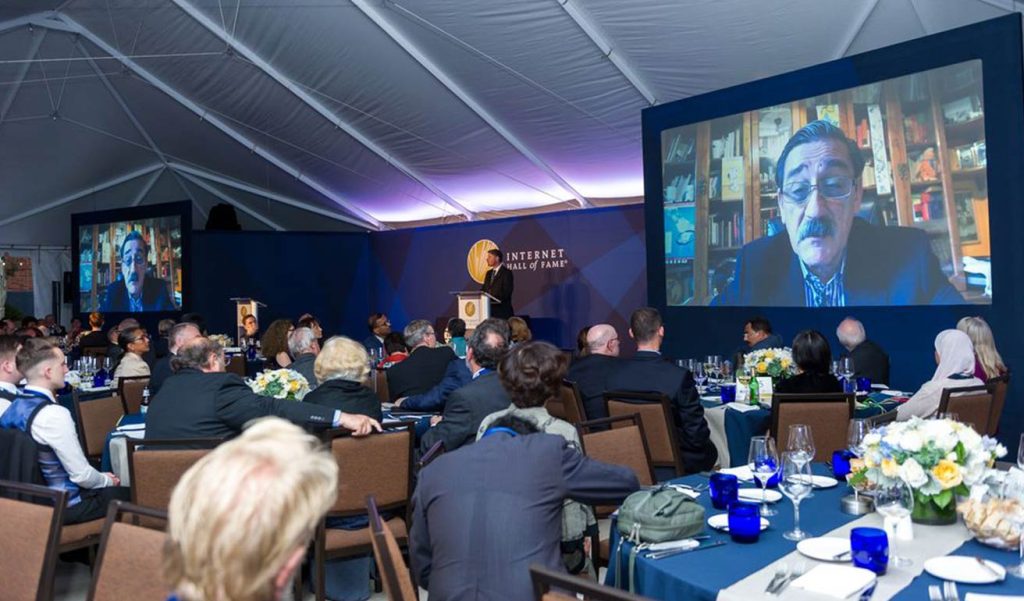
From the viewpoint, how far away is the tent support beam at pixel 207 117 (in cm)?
1481

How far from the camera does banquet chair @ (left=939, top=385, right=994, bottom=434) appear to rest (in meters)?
4.72

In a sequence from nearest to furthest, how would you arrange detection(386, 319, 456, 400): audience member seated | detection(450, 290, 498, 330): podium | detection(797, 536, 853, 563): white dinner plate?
detection(797, 536, 853, 563): white dinner plate, detection(386, 319, 456, 400): audience member seated, detection(450, 290, 498, 330): podium

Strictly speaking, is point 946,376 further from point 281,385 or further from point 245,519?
point 245,519

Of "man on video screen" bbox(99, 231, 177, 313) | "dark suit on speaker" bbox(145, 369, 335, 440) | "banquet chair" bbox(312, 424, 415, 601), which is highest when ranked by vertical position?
"man on video screen" bbox(99, 231, 177, 313)

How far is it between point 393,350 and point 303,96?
285 inches

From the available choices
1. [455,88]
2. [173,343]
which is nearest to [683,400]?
[173,343]

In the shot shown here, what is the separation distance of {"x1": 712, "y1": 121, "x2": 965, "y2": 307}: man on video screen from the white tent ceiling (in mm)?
1409

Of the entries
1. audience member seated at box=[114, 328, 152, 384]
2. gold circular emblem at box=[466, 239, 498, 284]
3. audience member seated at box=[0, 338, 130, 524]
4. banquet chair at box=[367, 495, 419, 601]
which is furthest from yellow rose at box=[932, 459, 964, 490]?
gold circular emblem at box=[466, 239, 498, 284]

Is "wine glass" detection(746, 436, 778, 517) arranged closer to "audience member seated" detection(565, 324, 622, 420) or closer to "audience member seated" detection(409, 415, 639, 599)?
"audience member seated" detection(409, 415, 639, 599)

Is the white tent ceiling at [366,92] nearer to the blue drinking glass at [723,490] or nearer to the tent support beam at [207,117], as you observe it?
the tent support beam at [207,117]

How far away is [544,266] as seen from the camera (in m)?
15.6

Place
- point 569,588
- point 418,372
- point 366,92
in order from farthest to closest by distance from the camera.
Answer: point 366,92
point 418,372
point 569,588

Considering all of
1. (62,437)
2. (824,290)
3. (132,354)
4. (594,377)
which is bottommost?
(62,437)

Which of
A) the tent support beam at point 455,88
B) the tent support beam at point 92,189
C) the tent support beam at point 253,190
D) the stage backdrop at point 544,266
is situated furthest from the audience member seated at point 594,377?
the tent support beam at point 92,189
